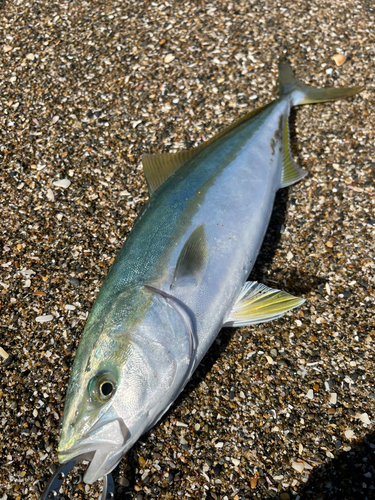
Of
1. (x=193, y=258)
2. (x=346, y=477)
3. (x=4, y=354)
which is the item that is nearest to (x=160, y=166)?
(x=193, y=258)

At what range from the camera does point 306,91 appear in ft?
11.1

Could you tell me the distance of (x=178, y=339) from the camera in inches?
75.0

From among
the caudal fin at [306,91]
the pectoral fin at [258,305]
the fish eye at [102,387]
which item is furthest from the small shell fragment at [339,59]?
the fish eye at [102,387]

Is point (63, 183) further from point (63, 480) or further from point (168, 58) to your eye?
point (63, 480)

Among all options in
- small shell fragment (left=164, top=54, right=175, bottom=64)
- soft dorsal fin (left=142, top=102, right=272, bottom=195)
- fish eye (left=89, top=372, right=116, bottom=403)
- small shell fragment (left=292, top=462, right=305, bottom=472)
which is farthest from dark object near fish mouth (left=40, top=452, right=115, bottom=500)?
small shell fragment (left=164, top=54, right=175, bottom=64)

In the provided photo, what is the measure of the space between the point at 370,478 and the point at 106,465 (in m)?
1.37

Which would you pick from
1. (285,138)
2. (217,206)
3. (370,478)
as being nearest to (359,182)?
(285,138)

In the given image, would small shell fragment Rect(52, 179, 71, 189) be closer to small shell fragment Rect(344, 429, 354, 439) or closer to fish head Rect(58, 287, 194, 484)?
fish head Rect(58, 287, 194, 484)

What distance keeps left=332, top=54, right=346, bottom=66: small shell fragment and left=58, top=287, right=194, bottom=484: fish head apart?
10.0 feet

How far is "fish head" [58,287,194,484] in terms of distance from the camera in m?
1.70

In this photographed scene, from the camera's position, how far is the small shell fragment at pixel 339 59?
373cm

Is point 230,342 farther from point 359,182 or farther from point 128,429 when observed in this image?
point 359,182

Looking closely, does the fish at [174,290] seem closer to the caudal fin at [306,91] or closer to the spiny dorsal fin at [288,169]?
the spiny dorsal fin at [288,169]

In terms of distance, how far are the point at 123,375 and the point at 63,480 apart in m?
0.63
